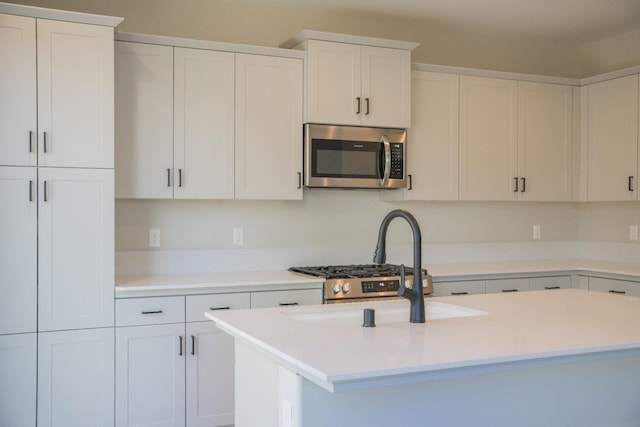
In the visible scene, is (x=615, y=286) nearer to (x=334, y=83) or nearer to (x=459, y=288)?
(x=459, y=288)

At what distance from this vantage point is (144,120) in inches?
154

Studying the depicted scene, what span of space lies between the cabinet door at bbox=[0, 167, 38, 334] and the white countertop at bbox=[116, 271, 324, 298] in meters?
0.44

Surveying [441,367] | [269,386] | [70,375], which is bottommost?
[70,375]

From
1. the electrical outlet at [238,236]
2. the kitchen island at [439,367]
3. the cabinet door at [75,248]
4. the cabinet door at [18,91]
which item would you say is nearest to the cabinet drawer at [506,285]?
the electrical outlet at [238,236]

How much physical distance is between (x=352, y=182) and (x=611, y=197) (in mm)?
2014

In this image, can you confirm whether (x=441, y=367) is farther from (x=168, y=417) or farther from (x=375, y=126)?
(x=375, y=126)

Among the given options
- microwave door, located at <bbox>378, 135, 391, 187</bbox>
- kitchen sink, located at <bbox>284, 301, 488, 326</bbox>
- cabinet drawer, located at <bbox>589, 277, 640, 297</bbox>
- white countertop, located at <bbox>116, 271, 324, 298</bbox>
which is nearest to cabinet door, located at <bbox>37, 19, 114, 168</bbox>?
white countertop, located at <bbox>116, 271, 324, 298</bbox>

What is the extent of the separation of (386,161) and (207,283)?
58.1 inches

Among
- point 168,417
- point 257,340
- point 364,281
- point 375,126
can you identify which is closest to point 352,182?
point 375,126

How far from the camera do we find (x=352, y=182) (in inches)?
175

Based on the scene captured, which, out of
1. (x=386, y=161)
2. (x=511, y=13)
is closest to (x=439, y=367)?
(x=386, y=161)

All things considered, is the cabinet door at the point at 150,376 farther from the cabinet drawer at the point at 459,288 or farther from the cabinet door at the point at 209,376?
the cabinet drawer at the point at 459,288

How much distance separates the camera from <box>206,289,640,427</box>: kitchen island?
1866 mm

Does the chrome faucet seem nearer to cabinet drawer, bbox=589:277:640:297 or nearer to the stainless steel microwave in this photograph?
the stainless steel microwave
